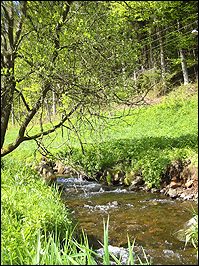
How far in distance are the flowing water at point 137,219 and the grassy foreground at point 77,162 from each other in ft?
1.72

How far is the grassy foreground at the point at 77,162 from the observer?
197cm

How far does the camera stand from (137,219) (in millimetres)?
5250

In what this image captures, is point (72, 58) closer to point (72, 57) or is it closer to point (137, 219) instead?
point (72, 57)

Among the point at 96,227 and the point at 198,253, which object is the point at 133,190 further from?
the point at 198,253

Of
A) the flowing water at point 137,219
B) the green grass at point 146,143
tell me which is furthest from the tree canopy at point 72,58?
the flowing water at point 137,219

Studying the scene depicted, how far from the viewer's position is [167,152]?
7.90 metres

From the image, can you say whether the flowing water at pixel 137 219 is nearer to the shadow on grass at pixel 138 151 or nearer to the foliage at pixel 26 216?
the foliage at pixel 26 216

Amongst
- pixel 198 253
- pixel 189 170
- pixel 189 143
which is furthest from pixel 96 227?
pixel 189 143

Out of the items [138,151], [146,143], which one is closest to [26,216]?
[138,151]

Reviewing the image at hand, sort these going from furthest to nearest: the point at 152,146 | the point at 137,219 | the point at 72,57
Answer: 1. the point at 152,146
2. the point at 137,219
3. the point at 72,57

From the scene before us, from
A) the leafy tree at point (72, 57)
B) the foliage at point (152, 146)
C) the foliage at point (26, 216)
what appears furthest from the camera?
the foliage at point (152, 146)

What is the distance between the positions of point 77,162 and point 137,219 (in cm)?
428

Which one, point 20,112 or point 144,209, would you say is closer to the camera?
point 20,112

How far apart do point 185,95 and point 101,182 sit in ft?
32.7
